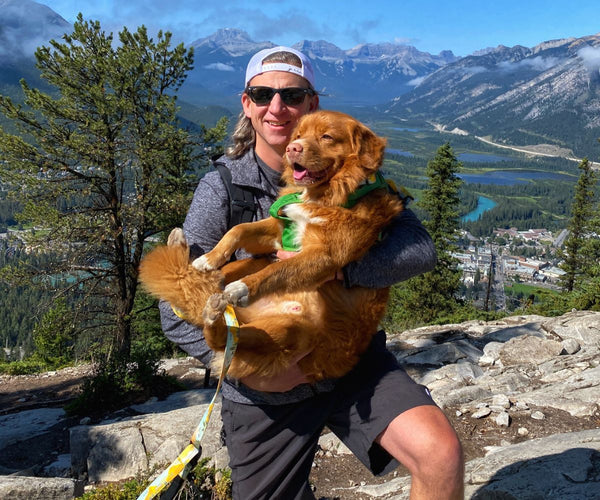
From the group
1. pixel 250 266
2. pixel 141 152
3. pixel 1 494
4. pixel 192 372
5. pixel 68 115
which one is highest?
pixel 68 115

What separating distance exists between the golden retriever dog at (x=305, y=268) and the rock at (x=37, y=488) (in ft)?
10.9

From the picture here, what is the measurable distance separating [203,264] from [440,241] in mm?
26151

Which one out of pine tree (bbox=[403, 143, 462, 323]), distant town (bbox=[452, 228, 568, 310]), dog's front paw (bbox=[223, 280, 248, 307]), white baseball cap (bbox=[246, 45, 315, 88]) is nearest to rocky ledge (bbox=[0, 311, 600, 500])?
dog's front paw (bbox=[223, 280, 248, 307])

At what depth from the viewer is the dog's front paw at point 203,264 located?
257 centimetres

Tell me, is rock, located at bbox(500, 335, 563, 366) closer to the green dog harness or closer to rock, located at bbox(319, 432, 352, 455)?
rock, located at bbox(319, 432, 352, 455)

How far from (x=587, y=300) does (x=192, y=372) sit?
15.6 meters

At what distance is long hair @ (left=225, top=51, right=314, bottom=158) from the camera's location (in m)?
3.38

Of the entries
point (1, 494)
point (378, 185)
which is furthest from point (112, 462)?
point (378, 185)

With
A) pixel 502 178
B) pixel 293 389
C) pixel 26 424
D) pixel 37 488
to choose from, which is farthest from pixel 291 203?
pixel 502 178

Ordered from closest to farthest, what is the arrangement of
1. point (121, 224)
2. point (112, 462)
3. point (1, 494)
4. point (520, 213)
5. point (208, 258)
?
1. point (208, 258)
2. point (1, 494)
3. point (112, 462)
4. point (121, 224)
5. point (520, 213)

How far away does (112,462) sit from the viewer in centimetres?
621

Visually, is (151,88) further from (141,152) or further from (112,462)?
(112,462)

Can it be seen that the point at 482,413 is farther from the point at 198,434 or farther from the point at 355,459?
the point at 198,434

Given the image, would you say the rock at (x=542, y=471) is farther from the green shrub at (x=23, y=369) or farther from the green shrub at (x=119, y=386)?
the green shrub at (x=23, y=369)
